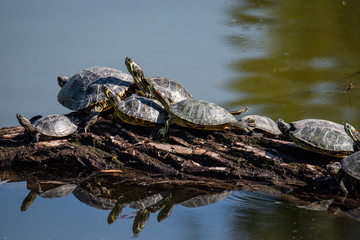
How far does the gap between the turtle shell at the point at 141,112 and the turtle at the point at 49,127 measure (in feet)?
2.10

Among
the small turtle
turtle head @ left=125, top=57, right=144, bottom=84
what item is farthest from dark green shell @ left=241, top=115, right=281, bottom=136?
turtle head @ left=125, top=57, right=144, bottom=84

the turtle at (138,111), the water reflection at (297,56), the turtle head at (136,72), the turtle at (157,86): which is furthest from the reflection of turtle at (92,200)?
the water reflection at (297,56)

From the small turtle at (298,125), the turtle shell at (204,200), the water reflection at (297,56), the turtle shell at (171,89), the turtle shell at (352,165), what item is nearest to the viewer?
the turtle shell at (352,165)

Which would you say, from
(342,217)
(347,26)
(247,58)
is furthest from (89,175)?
(347,26)

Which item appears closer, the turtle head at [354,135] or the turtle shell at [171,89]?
the turtle head at [354,135]

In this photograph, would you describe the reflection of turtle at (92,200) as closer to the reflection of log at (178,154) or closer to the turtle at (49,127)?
the reflection of log at (178,154)

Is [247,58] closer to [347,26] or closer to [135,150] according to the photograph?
[347,26]

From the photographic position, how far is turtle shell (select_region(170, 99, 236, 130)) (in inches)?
183

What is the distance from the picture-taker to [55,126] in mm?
4906

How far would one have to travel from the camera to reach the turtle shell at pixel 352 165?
4.08 metres

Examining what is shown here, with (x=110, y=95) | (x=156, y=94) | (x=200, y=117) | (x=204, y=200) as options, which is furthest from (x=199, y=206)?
(x=110, y=95)

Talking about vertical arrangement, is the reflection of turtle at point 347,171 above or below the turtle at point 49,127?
below

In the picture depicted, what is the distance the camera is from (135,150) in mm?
4812

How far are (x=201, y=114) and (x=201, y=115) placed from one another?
0.01m
